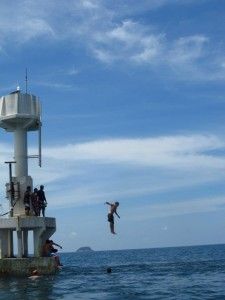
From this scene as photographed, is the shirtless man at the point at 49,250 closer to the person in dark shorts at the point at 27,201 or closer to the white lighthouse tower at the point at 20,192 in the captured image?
the white lighthouse tower at the point at 20,192

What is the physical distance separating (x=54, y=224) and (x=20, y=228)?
285 centimetres

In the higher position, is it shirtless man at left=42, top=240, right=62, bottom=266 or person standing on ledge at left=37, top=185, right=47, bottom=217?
A: person standing on ledge at left=37, top=185, right=47, bottom=217

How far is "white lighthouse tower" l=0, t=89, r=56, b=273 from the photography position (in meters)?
35.8

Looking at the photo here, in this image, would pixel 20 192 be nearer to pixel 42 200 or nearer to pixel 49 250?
pixel 42 200

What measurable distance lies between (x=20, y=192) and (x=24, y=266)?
5030 mm

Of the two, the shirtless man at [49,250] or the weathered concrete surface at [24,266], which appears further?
the shirtless man at [49,250]

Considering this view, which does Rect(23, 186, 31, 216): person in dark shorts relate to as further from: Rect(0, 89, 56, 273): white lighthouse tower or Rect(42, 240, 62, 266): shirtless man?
Rect(42, 240, 62, 266): shirtless man

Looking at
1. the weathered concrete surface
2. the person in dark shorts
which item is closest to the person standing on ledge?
the person in dark shorts

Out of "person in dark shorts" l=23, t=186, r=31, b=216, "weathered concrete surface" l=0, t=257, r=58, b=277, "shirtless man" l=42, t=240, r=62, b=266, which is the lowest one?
"weathered concrete surface" l=0, t=257, r=58, b=277

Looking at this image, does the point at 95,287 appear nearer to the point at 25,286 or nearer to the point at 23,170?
the point at 25,286

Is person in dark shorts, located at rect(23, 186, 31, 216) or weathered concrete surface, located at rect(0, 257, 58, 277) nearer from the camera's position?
weathered concrete surface, located at rect(0, 257, 58, 277)

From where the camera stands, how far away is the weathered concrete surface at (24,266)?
35531 mm

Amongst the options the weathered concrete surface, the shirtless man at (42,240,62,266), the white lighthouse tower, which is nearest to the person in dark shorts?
the white lighthouse tower

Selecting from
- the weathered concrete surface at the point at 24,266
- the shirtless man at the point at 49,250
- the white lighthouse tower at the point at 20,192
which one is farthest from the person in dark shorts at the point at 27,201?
the weathered concrete surface at the point at 24,266
